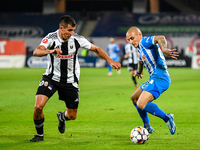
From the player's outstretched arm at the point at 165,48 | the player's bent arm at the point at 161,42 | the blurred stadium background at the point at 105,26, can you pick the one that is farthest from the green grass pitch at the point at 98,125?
the blurred stadium background at the point at 105,26

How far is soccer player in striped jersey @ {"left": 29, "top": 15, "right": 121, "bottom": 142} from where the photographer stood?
520 centimetres

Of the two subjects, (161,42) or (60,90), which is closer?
(161,42)

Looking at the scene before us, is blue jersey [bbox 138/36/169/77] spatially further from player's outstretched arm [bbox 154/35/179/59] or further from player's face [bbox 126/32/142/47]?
player's outstretched arm [bbox 154/35/179/59]

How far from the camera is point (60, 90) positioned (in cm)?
555

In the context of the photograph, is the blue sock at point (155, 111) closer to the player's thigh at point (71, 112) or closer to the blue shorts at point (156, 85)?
the blue shorts at point (156, 85)

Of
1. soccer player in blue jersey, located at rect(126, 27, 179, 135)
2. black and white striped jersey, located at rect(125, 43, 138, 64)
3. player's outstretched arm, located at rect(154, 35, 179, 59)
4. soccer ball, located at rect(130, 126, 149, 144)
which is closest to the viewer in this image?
player's outstretched arm, located at rect(154, 35, 179, 59)

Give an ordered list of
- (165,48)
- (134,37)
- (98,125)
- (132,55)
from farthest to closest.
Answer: (132,55) < (98,125) < (134,37) < (165,48)

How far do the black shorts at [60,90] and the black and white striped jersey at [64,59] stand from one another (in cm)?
7

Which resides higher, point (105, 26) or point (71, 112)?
point (105, 26)

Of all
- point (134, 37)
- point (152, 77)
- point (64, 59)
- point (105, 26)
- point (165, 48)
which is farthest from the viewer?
point (105, 26)

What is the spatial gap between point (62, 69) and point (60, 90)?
369 mm

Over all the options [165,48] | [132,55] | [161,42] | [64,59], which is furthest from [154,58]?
[132,55]

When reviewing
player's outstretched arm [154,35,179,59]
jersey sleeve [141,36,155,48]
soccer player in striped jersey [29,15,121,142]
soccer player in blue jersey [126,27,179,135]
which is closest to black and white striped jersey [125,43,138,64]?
soccer player in blue jersey [126,27,179,135]

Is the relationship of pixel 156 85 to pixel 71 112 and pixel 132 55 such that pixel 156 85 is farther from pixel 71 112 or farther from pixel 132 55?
pixel 132 55
